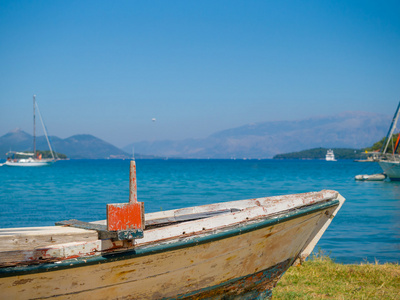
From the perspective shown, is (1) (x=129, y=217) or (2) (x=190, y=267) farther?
(2) (x=190, y=267)

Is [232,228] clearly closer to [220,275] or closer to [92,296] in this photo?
[220,275]

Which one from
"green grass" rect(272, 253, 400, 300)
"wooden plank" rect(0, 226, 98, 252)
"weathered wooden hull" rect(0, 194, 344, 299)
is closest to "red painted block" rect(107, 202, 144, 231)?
"weathered wooden hull" rect(0, 194, 344, 299)

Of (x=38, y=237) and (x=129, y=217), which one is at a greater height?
(x=129, y=217)

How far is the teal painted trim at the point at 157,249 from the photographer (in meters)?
4.41

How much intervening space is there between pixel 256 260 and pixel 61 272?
2889 mm

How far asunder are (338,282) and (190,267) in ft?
13.7

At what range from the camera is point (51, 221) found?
1989 cm

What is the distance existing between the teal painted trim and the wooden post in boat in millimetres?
291

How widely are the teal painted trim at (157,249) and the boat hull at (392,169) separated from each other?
1859 inches

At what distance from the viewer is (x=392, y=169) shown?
165ft

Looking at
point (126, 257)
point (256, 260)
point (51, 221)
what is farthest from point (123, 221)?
point (51, 221)

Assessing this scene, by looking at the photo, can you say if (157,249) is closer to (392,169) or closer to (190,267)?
(190,267)

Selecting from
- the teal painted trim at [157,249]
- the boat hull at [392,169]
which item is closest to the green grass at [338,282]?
the teal painted trim at [157,249]

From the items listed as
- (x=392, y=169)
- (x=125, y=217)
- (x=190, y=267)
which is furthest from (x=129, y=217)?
(x=392, y=169)
